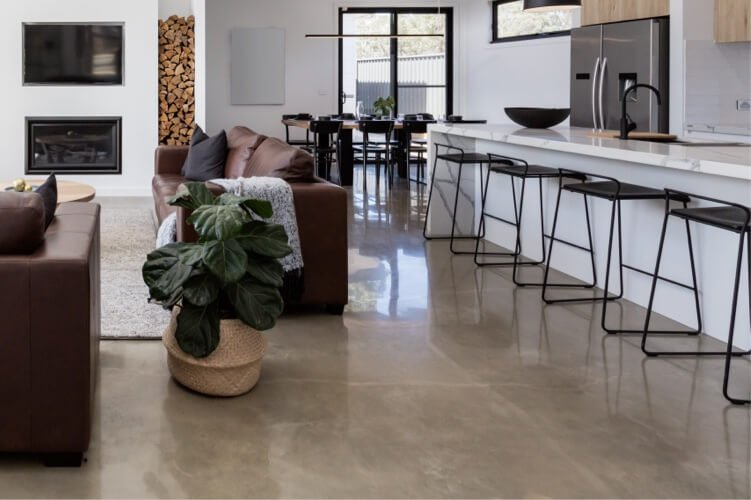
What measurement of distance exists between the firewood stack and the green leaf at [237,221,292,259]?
663cm

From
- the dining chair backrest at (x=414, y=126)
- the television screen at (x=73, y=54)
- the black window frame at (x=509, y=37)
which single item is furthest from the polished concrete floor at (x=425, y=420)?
the black window frame at (x=509, y=37)

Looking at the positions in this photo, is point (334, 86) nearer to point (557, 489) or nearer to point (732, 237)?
point (732, 237)

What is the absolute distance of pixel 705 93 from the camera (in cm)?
699

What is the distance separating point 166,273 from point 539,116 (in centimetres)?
377

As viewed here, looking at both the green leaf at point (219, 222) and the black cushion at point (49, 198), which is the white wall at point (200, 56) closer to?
the black cushion at point (49, 198)

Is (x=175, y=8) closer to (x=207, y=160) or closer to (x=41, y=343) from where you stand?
(x=207, y=160)

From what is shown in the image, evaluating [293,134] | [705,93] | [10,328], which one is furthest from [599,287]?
[293,134]

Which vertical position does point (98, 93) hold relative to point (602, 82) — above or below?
above

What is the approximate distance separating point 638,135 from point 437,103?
9193 millimetres

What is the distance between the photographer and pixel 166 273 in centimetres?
336

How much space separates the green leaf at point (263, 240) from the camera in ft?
11.0

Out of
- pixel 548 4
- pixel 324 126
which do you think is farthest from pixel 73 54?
pixel 548 4

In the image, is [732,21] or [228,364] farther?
[732,21]

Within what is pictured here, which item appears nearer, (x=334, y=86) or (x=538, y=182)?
(x=538, y=182)
